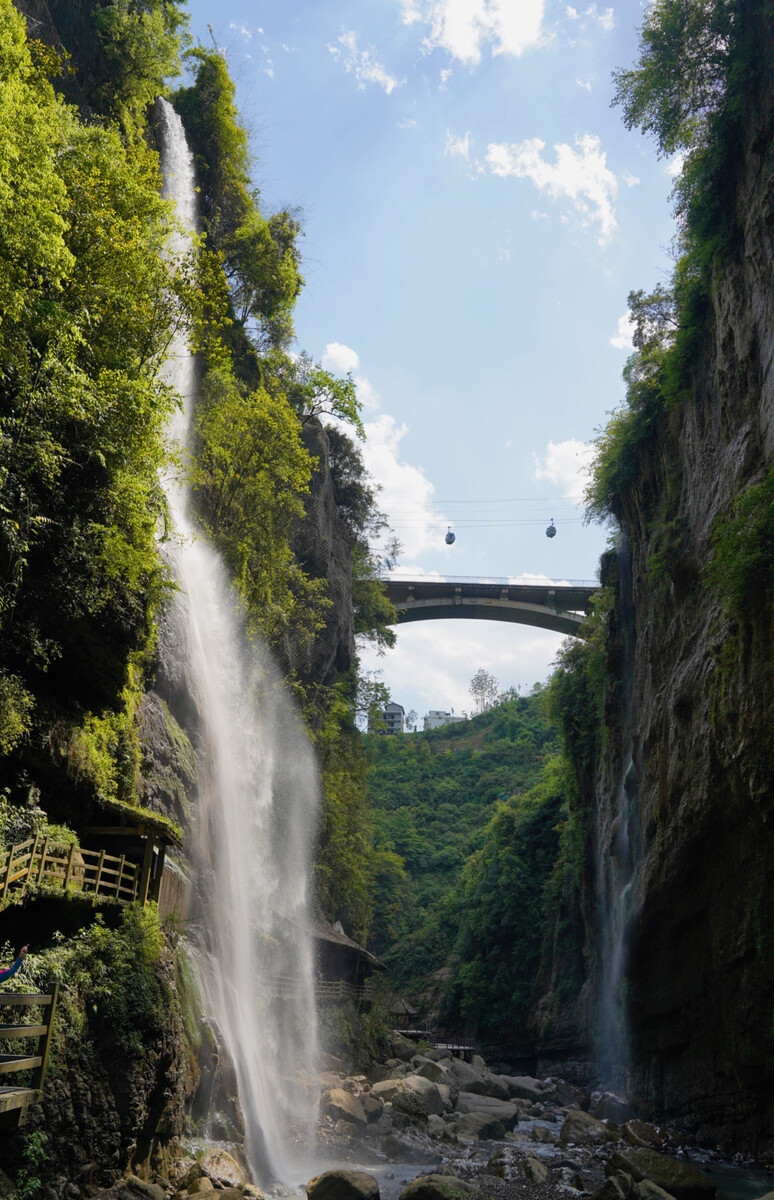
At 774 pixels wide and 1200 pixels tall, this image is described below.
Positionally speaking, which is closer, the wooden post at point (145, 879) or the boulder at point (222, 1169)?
the boulder at point (222, 1169)

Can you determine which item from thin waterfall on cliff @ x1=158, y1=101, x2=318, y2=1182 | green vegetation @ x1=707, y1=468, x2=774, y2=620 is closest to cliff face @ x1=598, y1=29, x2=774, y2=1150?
green vegetation @ x1=707, y1=468, x2=774, y2=620

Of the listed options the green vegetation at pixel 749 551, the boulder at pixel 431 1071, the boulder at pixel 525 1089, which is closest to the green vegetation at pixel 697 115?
the green vegetation at pixel 749 551

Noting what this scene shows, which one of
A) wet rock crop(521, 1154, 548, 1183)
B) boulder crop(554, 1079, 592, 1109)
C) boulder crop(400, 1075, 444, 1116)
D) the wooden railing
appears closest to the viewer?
the wooden railing

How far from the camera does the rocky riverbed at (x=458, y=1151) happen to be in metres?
13.0

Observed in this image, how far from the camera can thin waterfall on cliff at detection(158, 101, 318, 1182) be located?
18.6 m

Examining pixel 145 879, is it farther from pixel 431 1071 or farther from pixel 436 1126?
pixel 431 1071

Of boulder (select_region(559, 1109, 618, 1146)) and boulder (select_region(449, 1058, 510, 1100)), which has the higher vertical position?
boulder (select_region(559, 1109, 618, 1146))

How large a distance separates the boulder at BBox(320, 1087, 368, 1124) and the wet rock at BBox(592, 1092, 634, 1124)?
860 centimetres

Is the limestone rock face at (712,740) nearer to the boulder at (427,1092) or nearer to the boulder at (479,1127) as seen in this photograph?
the boulder at (479,1127)

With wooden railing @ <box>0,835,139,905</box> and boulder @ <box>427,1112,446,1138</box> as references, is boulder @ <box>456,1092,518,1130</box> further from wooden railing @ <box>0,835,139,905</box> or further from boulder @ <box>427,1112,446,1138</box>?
wooden railing @ <box>0,835,139,905</box>

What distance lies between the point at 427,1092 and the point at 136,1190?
51.6 ft

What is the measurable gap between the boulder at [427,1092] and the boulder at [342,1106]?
217cm

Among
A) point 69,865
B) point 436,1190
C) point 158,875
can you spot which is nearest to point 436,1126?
point 436,1190

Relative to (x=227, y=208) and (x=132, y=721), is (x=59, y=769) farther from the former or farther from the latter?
(x=227, y=208)
